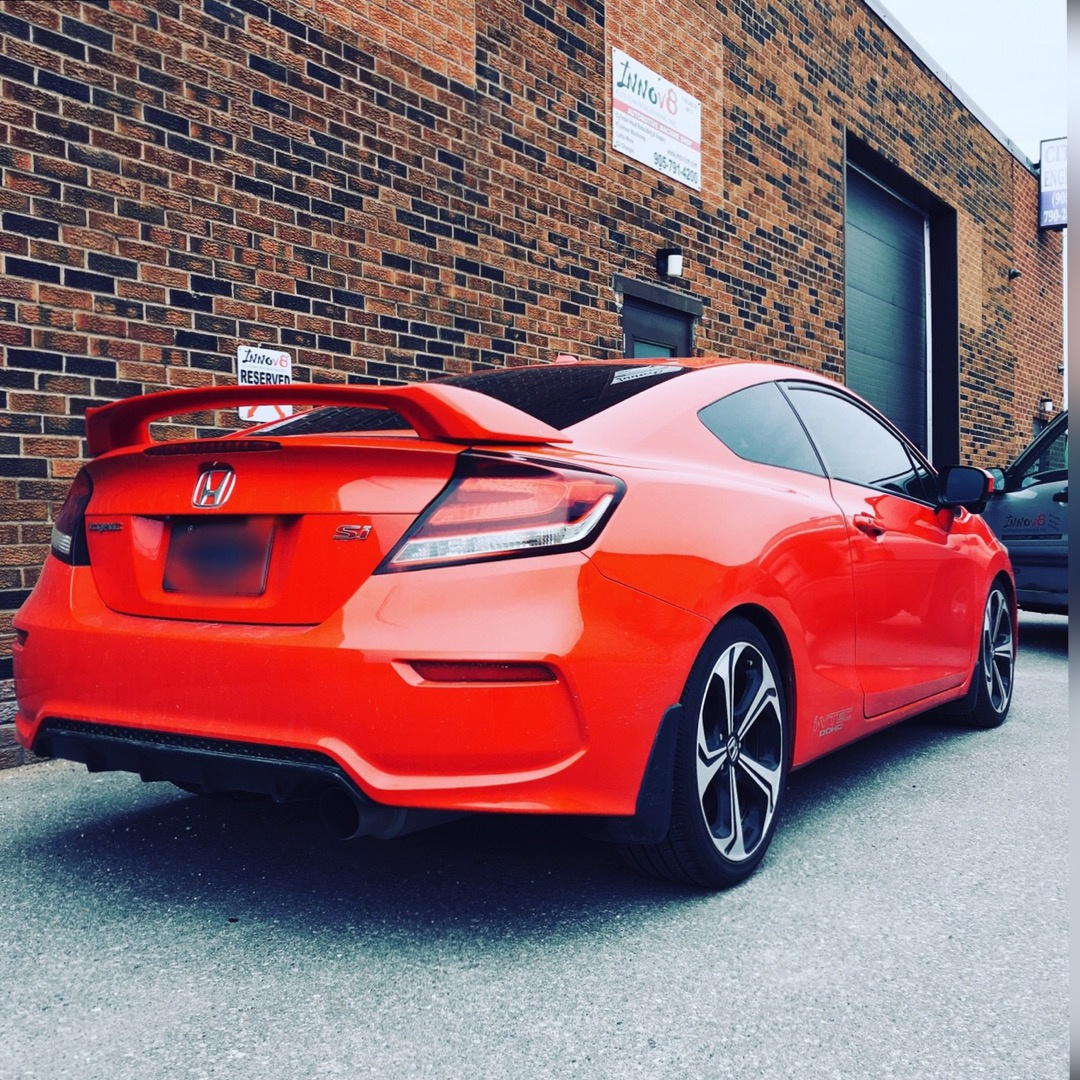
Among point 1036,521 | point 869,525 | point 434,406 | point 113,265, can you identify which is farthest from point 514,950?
point 1036,521

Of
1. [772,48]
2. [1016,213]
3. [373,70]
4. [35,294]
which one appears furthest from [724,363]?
[1016,213]

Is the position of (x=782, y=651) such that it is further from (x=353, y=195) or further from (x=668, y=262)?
(x=668, y=262)

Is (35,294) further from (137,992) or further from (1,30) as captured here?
(137,992)

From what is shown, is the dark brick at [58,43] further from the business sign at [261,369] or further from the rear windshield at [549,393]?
the rear windshield at [549,393]

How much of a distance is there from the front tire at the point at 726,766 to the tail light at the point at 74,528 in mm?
1527

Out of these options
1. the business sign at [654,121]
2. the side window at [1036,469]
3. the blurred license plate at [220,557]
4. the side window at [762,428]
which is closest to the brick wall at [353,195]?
the business sign at [654,121]

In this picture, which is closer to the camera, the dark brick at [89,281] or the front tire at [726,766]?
the front tire at [726,766]

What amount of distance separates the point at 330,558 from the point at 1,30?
327cm

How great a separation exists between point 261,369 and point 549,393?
2.82 m

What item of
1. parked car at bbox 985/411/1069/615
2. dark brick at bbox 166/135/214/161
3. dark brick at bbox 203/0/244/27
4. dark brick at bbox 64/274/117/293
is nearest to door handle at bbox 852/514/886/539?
dark brick at bbox 64/274/117/293

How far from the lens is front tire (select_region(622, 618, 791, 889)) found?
8.73 feet

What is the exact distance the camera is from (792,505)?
3.23 metres

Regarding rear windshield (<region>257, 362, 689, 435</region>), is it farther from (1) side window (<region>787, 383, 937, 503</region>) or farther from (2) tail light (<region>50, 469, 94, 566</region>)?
(1) side window (<region>787, 383, 937, 503</region>)

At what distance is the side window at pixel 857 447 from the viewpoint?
377 centimetres
